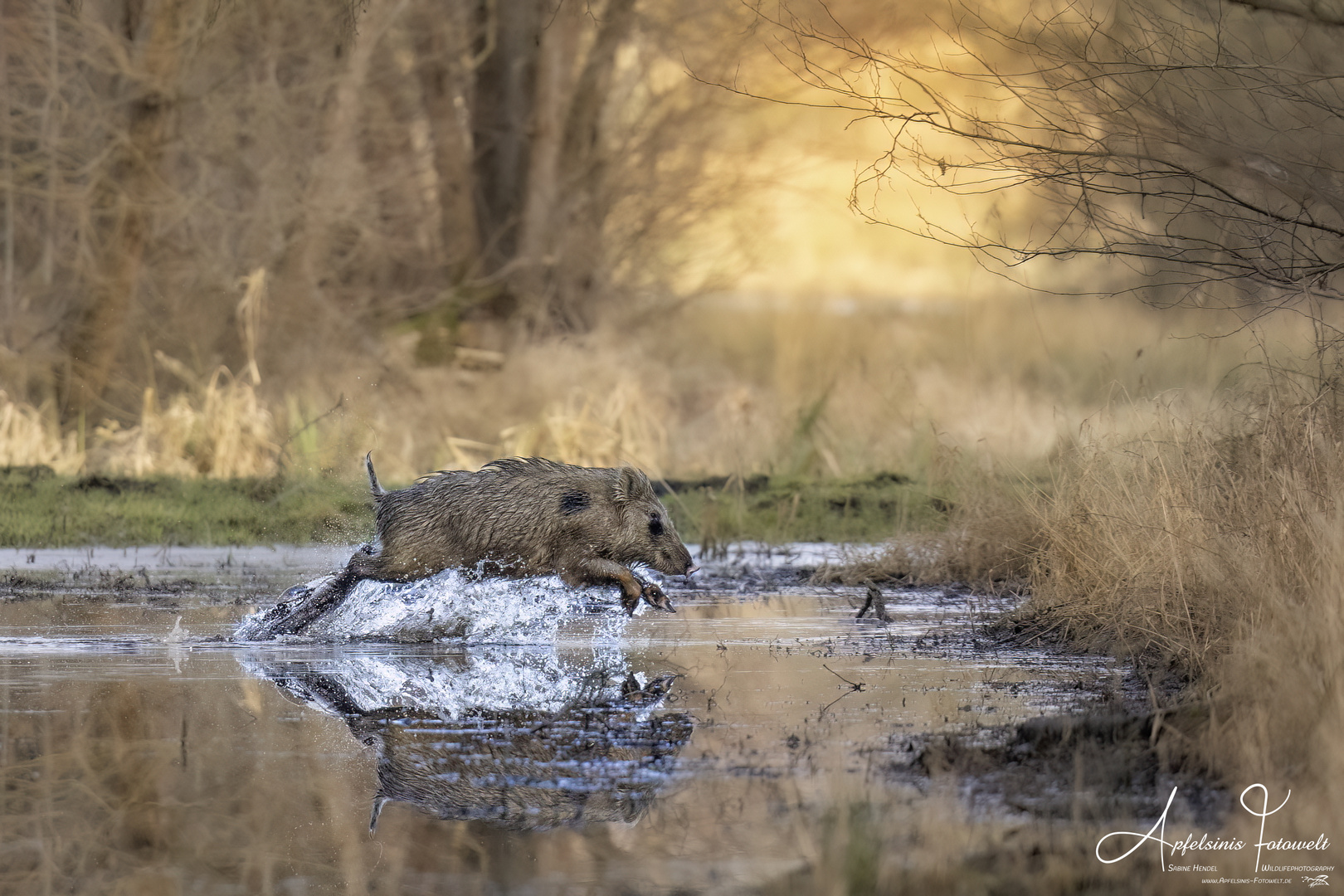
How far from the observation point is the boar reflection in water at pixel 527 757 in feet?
13.4

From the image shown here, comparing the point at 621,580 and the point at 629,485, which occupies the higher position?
the point at 629,485

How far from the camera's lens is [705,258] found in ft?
80.3

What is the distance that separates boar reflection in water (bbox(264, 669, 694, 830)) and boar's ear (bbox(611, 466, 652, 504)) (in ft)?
8.39

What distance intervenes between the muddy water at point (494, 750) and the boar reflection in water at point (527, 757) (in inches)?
0.5

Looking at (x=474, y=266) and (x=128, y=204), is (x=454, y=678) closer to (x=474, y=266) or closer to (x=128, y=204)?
(x=128, y=204)

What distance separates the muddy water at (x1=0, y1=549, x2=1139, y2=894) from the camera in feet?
11.8

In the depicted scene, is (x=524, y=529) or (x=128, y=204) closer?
(x=524, y=529)

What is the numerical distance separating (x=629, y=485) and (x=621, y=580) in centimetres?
65

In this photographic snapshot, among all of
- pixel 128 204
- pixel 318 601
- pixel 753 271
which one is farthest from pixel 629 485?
pixel 753 271

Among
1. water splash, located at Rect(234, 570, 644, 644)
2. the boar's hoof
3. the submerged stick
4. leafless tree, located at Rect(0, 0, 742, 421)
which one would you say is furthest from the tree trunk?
the submerged stick

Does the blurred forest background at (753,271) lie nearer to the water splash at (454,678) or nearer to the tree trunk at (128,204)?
the tree trunk at (128,204)

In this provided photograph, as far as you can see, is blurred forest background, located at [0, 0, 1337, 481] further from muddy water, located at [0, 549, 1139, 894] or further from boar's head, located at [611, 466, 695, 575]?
muddy water, located at [0, 549, 1139, 894]

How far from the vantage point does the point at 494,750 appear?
4.71 m

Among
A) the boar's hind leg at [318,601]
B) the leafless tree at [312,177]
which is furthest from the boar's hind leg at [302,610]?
the leafless tree at [312,177]
